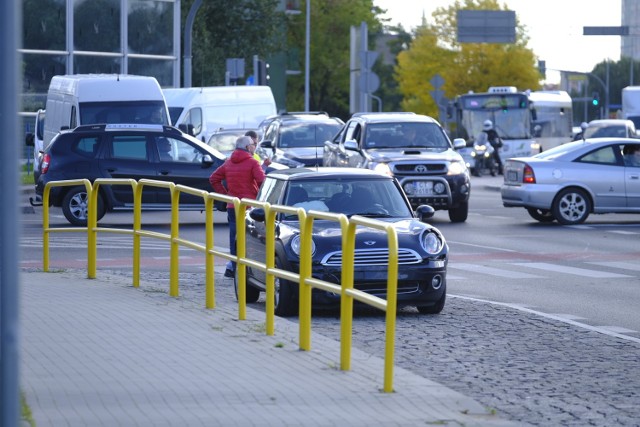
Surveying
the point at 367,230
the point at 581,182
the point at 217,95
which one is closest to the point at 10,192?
the point at 367,230

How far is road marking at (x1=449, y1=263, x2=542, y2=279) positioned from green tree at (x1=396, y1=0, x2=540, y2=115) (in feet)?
246

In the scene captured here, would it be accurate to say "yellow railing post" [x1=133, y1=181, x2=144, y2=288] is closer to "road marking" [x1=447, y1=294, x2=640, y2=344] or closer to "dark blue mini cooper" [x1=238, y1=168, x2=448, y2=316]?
"dark blue mini cooper" [x1=238, y1=168, x2=448, y2=316]

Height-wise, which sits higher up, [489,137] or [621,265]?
[489,137]

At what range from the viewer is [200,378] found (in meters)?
8.97

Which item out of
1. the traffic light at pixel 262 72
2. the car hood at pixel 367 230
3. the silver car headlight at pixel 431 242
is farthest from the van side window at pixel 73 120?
the silver car headlight at pixel 431 242

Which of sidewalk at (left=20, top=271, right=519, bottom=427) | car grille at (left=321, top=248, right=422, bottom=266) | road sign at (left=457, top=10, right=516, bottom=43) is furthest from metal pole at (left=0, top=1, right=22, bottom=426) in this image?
road sign at (left=457, top=10, right=516, bottom=43)

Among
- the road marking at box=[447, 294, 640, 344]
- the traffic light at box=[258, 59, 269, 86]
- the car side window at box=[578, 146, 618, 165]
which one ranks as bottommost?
the road marking at box=[447, 294, 640, 344]

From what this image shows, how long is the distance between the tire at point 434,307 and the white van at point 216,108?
2438cm

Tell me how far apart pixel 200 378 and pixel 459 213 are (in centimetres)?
1796

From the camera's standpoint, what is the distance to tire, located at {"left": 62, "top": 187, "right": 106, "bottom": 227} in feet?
81.6

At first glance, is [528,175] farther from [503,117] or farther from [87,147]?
[503,117]

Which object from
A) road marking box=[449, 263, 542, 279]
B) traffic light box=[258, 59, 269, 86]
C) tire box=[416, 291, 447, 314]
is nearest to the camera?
tire box=[416, 291, 447, 314]

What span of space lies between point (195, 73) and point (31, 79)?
16.1 meters

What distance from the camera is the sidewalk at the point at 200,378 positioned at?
7762mm
